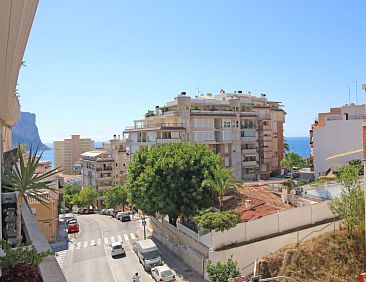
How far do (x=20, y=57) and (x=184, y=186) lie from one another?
22.5 meters

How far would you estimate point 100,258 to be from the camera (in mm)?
27312

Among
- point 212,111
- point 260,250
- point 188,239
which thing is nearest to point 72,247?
point 188,239

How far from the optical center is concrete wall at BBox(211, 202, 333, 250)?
2184 cm

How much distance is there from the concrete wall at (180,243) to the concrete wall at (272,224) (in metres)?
1.35

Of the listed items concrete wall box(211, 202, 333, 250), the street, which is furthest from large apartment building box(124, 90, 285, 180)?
concrete wall box(211, 202, 333, 250)

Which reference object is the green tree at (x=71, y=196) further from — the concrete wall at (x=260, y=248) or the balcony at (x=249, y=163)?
the concrete wall at (x=260, y=248)

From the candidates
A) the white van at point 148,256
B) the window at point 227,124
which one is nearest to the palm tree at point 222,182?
the white van at point 148,256

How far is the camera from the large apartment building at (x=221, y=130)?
1788 inches

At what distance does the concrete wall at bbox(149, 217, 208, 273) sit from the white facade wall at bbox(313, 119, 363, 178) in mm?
19086

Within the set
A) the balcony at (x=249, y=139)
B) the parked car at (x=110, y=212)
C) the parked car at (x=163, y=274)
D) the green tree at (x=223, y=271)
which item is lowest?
the parked car at (x=110, y=212)

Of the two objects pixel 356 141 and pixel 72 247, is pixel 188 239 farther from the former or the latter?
pixel 356 141

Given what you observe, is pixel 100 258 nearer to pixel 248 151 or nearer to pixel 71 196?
pixel 248 151

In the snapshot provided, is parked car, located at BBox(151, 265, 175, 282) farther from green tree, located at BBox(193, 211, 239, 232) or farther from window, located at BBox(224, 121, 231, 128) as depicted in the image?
window, located at BBox(224, 121, 231, 128)

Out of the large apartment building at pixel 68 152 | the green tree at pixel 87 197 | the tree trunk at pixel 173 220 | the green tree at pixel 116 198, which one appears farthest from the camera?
the large apartment building at pixel 68 152
